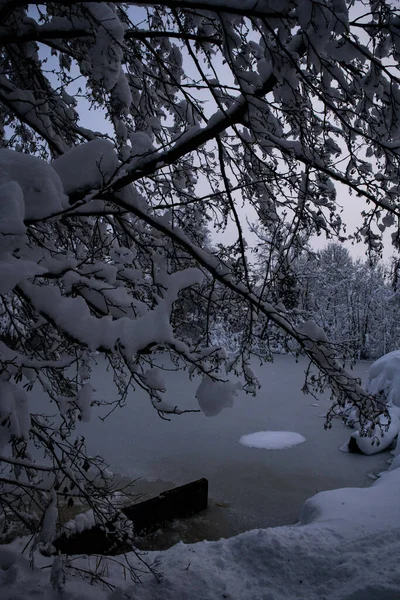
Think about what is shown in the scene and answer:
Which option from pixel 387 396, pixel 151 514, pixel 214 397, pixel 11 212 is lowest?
pixel 151 514

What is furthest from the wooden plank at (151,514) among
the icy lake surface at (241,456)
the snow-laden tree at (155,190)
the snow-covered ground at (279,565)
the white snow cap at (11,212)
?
the white snow cap at (11,212)

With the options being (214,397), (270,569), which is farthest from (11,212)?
(270,569)

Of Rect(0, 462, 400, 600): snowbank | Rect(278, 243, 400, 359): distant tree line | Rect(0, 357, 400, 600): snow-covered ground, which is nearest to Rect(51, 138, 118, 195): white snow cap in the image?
Rect(0, 357, 400, 600): snow-covered ground

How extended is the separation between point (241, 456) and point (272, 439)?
1.48 meters

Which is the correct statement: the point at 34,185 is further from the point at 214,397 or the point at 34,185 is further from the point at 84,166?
the point at 214,397

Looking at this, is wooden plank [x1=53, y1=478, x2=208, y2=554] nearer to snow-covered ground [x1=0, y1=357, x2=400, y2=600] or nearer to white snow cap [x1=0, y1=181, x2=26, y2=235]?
snow-covered ground [x1=0, y1=357, x2=400, y2=600]

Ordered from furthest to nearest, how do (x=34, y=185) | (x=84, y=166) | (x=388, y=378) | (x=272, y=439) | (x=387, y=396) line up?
(x=388, y=378), (x=387, y=396), (x=272, y=439), (x=84, y=166), (x=34, y=185)

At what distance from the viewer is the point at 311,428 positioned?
36.9ft

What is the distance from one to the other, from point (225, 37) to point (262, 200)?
1459 mm

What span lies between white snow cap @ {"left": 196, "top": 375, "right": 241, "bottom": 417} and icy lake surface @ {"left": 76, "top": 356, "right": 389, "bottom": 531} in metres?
4.94

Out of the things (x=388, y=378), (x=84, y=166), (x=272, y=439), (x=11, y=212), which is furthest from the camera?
(x=388, y=378)

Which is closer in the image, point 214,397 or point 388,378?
point 214,397

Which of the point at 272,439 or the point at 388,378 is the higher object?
the point at 388,378

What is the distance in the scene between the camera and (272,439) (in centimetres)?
1016
